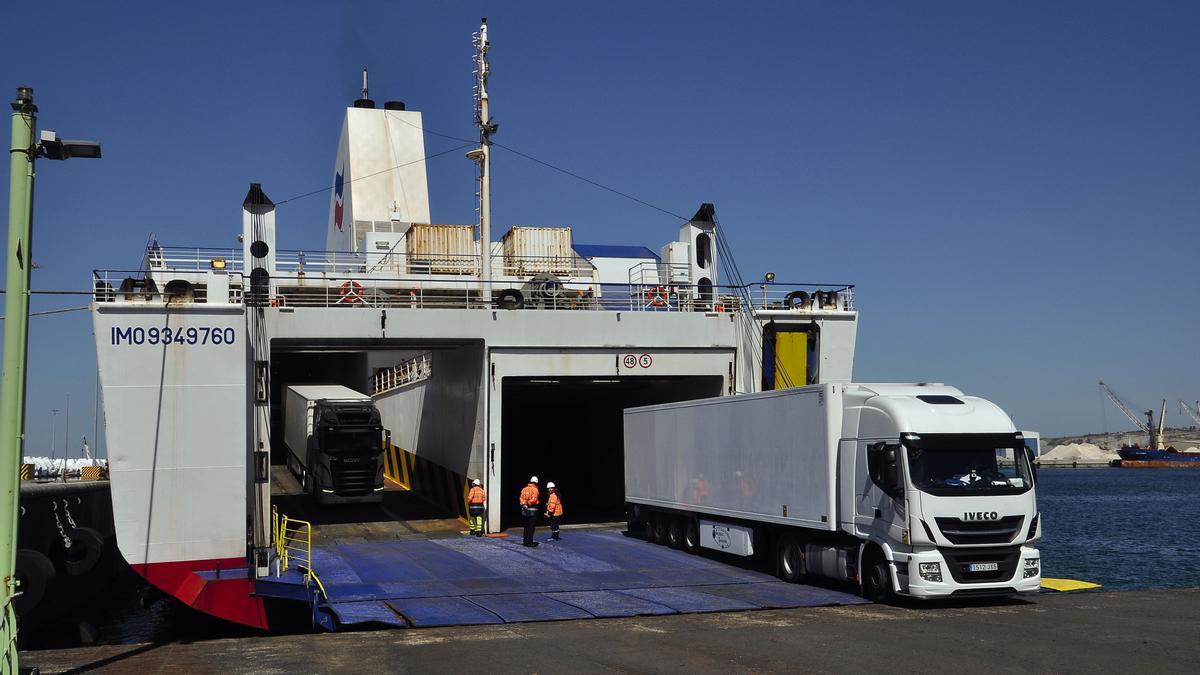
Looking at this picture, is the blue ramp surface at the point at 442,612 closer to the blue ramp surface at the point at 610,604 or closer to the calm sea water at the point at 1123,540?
the blue ramp surface at the point at 610,604

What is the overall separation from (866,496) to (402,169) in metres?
37.6

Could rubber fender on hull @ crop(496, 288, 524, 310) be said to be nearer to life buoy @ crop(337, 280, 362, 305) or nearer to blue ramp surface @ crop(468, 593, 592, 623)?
life buoy @ crop(337, 280, 362, 305)

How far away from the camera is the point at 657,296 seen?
3017 cm

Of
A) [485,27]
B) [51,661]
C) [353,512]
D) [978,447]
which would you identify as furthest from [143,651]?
[485,27]

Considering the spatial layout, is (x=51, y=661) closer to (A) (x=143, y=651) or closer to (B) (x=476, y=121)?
(A) (x=143, y=651)

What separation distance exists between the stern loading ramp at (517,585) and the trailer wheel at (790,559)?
328mm

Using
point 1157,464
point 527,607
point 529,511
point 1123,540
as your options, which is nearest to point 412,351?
point 529,511

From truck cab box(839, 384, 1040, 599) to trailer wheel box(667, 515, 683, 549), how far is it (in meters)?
7.77

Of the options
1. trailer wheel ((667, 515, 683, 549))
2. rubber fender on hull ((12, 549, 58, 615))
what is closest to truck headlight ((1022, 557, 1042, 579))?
trailer wheel ((667, 515, 683, 549))

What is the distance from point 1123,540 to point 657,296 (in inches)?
1280

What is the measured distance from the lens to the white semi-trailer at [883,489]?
53.6ft

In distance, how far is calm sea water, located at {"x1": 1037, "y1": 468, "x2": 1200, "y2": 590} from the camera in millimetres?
36609

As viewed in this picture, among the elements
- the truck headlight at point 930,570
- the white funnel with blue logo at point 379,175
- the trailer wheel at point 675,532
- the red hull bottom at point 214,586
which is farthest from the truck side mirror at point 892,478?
the white funnel with blue logo at point 379,175

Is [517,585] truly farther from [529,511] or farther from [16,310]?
[16,310]
